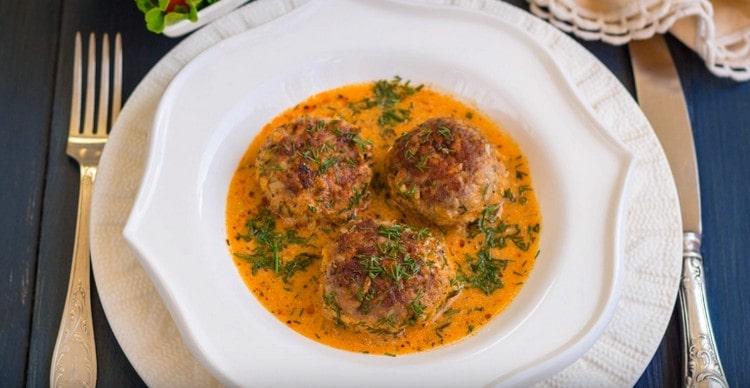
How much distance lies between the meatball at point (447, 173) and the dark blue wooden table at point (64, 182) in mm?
1373

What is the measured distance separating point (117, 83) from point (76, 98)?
25 cm

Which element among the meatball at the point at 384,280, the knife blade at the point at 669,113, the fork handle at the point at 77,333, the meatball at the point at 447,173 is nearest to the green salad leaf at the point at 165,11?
the fork handle at the point at 77,333

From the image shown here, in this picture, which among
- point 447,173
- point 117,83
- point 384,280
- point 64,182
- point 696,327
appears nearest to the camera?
point 384,280

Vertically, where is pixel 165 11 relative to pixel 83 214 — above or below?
above

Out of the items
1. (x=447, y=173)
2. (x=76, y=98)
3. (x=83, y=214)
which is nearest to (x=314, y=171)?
(x=447, y=173)

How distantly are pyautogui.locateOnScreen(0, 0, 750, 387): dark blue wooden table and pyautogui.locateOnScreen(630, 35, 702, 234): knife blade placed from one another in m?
0.11

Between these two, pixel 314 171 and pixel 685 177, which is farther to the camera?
pixel 685 177

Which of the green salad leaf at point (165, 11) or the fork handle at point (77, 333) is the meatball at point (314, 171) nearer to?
the green salad leaf at point (165, 11)

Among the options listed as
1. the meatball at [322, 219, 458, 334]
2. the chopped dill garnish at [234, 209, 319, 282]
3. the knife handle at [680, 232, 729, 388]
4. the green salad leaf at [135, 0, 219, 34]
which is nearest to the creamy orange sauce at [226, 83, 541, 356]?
the chopped dill garnish at [234, 209, 319, 282]

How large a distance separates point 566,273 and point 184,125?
221 cm

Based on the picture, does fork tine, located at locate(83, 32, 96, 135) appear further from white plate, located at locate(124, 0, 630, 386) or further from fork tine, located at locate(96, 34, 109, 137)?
white plate, located at locate(124, 0, 630, 386)

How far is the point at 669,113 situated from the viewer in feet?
15.7

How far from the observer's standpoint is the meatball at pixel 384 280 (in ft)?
12.5

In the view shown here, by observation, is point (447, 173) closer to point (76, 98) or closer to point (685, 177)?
point (685, 177)
